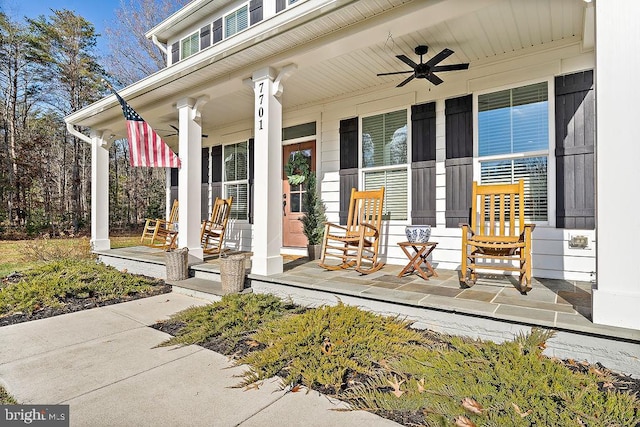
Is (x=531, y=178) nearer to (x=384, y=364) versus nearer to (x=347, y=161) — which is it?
(x=347, y=161)

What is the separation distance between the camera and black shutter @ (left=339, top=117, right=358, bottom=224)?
4.75m

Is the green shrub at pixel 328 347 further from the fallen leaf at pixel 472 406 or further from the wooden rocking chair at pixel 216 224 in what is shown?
the wooden rocking chair at pixel 216 224

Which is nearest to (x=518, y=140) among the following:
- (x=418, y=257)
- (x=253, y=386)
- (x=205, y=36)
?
(x=418, y=257)

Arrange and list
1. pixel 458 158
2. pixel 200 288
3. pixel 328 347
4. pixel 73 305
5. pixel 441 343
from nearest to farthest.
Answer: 1. pixel 328 347
2. pixel 441 343
3. pixel 73 305
4. pixel 200 288
5. pixel 458 158

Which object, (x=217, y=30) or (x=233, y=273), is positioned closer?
(x=233, y=273)

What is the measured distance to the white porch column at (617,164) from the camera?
1.92m

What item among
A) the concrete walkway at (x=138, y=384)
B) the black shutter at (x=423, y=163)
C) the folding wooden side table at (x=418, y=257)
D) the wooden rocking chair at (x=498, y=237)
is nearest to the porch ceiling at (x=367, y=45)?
the black shutter at (x=423, y=163)

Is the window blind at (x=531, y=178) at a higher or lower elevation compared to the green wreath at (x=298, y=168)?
lower

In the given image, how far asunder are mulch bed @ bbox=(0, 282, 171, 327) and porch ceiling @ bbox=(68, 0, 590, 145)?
2.59 metres

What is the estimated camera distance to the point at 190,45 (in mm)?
6715

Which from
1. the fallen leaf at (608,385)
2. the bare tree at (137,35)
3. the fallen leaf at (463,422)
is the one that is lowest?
the fallen leaf at (608,385)

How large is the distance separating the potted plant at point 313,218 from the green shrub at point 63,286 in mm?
2184

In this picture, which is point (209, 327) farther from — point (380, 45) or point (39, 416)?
point (380, 45)

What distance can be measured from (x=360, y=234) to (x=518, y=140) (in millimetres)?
1956
